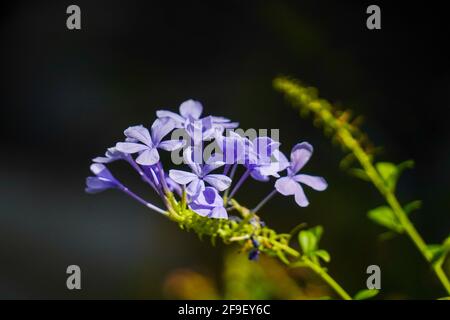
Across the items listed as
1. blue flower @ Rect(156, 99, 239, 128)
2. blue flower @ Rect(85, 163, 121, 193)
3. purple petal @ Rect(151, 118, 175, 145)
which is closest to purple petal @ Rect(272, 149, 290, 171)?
blue flower @ Rect(156, 99, 239, 128)

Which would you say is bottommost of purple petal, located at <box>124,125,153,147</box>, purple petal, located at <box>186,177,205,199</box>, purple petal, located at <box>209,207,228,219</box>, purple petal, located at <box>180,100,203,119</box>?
purple petal, located at <box>209,207,228,219</box>

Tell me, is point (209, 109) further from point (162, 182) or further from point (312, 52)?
point (162, 182)

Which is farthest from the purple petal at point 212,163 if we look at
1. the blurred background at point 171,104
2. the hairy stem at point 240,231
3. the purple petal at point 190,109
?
the blurred background at point 171,104

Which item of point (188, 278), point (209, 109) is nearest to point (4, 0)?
point (209, 109)

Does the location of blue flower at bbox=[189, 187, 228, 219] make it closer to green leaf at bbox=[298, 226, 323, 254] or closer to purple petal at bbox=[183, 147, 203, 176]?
purple petal at bbox=[183, 147, 203, 176]

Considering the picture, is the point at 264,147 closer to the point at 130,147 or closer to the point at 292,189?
the point at 292,189

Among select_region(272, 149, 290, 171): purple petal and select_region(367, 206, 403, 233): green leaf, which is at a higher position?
select_region(272, 149, 290, 171): purple petal
